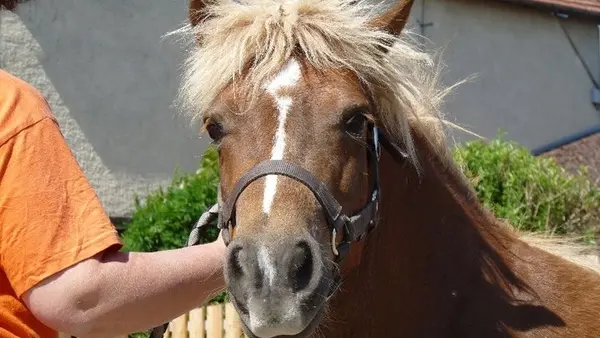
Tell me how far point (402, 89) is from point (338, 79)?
282 mm

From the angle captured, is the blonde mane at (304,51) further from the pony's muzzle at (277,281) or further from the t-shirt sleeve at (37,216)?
the t-shirt sleeve at (37,216)

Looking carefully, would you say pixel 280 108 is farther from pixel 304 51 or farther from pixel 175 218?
pixel 175 218

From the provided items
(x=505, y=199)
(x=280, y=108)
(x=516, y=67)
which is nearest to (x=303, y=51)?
(x=280, y=108)

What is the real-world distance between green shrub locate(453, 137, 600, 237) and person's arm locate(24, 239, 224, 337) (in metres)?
4.78

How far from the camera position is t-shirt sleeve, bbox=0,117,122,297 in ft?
6.96

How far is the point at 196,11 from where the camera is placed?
2986 mm

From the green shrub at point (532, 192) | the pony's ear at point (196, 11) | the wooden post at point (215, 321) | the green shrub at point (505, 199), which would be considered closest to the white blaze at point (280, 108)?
the pony's ear at point (196, 11)

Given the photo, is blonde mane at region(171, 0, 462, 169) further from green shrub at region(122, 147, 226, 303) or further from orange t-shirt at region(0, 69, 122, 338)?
green shrub at region(122, 147, 226, 303)

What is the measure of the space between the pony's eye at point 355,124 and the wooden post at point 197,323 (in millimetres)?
3531

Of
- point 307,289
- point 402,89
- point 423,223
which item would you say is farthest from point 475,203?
point 307,289

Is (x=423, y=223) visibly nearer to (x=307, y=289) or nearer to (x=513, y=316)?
(x=513, y=316)

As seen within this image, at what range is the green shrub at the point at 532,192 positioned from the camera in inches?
275

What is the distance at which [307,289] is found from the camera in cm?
229

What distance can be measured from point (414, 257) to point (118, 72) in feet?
30.5
